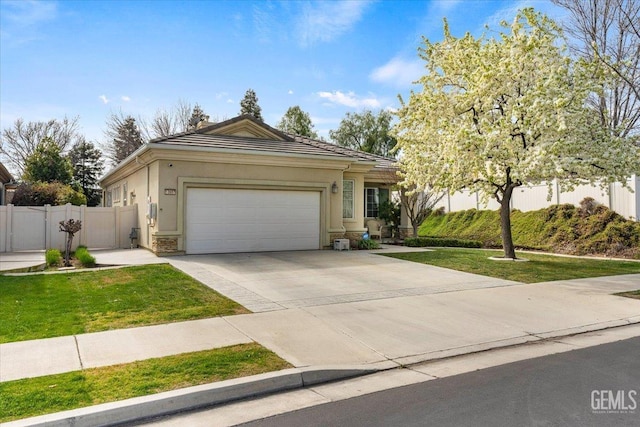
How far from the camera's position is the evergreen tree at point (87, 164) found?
40.7 meters

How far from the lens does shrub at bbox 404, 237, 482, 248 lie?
1920 cm

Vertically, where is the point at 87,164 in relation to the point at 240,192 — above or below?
above

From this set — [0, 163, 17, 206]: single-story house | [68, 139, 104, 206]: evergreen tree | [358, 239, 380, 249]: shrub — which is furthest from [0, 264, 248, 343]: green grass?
[68, 139, 104, 206]: evergreen tree

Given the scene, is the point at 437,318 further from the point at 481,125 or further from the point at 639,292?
the point at 481,125

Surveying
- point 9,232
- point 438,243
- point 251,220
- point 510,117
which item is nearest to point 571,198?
point 438,243

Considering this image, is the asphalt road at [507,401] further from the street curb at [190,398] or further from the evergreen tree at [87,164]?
the evergreen tree at [87,164]

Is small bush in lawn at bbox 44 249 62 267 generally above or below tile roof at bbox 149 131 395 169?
below

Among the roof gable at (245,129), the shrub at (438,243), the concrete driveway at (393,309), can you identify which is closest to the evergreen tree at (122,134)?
the roof gable at (245,129)

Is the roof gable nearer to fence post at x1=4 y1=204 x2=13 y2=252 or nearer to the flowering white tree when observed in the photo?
the flowering white tree

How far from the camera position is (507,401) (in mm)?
4086

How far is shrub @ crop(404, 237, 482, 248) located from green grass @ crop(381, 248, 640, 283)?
3374 mm

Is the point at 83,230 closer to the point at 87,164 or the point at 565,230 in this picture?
the point at 565,230

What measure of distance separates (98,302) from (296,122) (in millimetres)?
34332

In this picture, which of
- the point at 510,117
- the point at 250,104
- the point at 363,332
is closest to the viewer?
the point at 363,332
